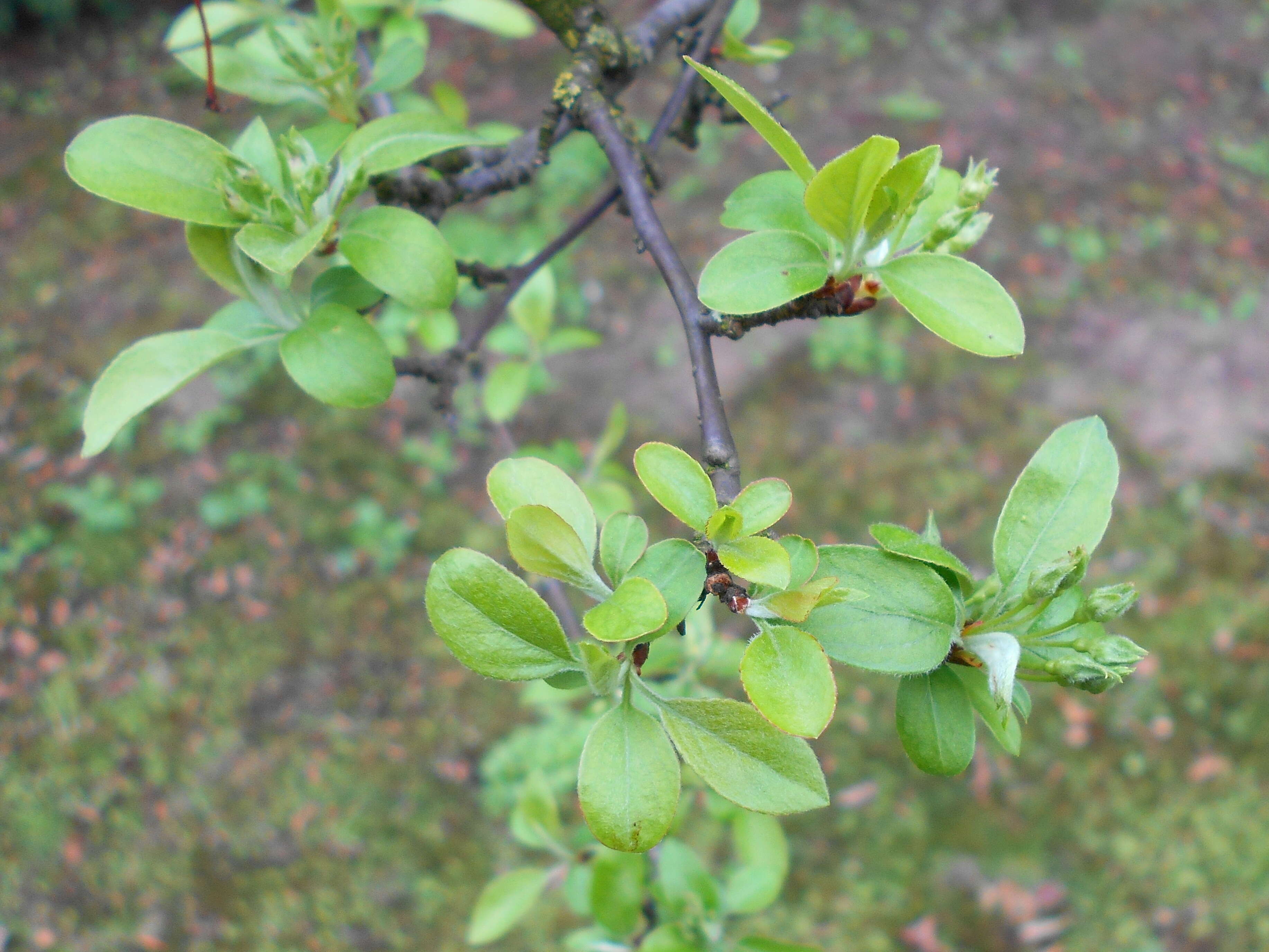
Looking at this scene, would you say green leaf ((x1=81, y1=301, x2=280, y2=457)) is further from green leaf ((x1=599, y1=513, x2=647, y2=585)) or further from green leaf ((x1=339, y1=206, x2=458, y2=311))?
green leaf ((x1=599, y1=513, x2=647, y2=585))

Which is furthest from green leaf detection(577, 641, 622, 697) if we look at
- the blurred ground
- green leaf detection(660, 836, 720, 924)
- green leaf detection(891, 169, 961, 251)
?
the blurred ground

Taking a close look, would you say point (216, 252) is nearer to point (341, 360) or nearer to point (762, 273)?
point (341, 360)

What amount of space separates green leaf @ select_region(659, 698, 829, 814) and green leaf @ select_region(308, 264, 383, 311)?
520 mm

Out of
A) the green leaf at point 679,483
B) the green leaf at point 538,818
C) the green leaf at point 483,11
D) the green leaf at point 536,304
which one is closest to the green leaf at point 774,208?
the green leaf at point 679,483

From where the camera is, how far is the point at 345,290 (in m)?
0.84

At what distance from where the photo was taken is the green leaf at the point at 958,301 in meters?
0.61

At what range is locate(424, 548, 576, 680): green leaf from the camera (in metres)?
0.57

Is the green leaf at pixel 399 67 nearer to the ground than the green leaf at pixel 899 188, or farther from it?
nearer to the ground

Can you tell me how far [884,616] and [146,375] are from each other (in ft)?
2.14

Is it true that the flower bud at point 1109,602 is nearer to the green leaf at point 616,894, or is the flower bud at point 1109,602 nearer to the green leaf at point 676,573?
the green leaf at point 676,573

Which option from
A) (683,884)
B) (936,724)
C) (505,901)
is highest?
(936,724)

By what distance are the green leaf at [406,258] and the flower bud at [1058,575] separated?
1.76 feet

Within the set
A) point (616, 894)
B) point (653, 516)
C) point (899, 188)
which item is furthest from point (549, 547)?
point (653, 516)

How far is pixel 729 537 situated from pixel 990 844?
2447mm
